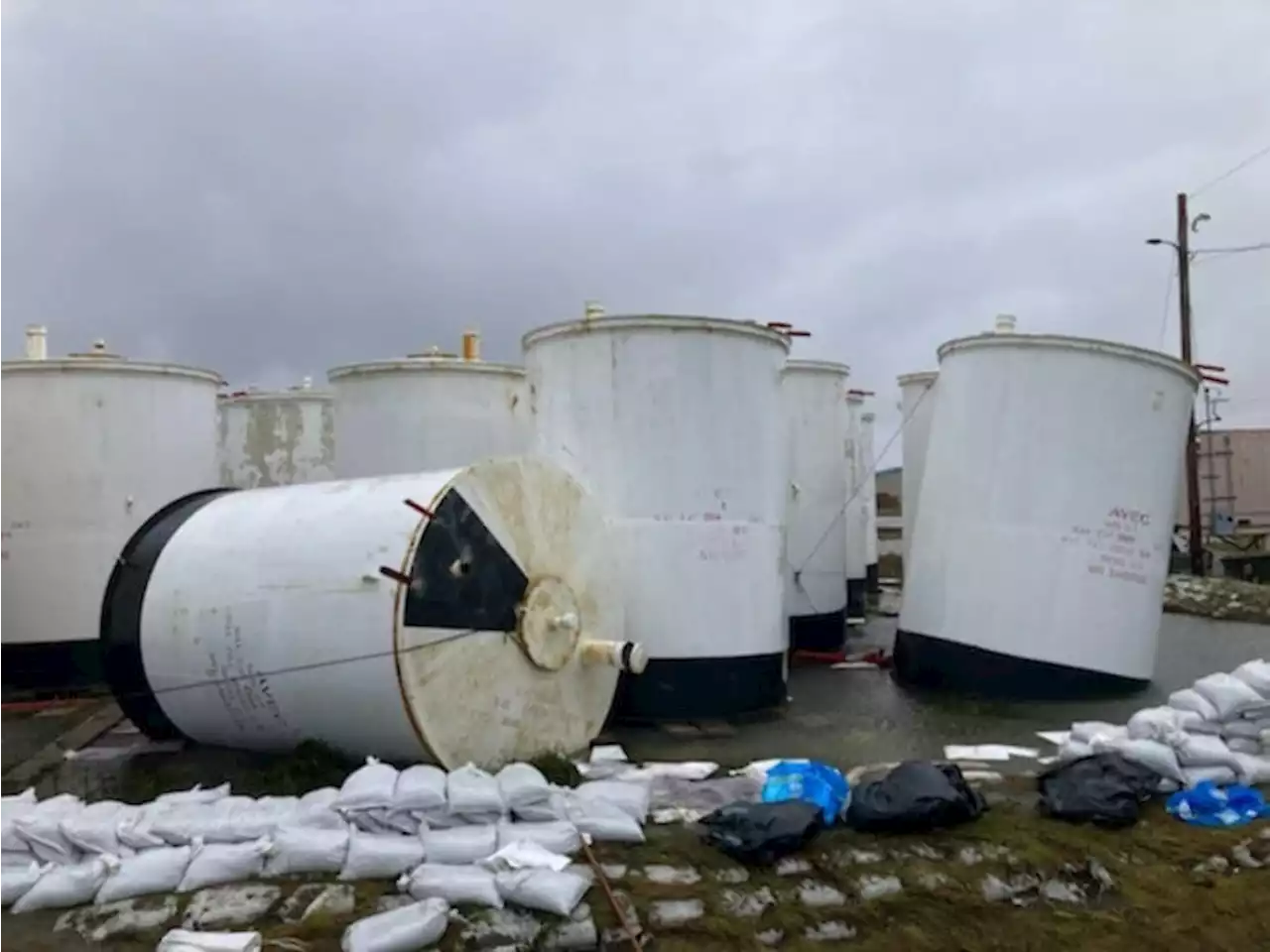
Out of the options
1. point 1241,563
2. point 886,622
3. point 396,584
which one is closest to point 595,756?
point 396,584

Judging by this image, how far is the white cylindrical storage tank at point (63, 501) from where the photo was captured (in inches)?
452

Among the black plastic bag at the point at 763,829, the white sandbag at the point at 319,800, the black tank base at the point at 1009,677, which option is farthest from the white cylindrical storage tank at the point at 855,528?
the white sandbag at the point at 319,800

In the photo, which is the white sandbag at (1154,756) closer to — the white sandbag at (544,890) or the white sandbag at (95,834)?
the white sandbag at (544,890)

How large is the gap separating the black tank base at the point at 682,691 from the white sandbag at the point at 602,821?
277cm

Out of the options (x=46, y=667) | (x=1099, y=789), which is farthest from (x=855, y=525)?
(x=46, y=667)

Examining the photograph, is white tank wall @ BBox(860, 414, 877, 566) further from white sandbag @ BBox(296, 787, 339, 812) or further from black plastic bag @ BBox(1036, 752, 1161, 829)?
white sandbag @ BBox(296, 787, 339, 812)

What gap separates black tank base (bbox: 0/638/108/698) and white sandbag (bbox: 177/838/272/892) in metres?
6.59

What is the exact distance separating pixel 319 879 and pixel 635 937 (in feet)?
5.29

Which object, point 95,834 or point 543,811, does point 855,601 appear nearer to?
point 543,811

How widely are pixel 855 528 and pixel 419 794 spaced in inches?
451

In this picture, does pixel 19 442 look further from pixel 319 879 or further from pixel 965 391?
pixel 965 391

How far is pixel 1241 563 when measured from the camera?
27.6m

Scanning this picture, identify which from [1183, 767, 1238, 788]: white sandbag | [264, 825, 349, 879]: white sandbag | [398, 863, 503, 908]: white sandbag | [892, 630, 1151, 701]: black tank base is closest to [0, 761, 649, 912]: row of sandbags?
[264, 825, 349, 879]: white sandbag

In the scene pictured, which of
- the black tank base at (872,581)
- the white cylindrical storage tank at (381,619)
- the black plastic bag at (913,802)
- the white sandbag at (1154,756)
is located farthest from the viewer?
the black tank base at (872,581)
